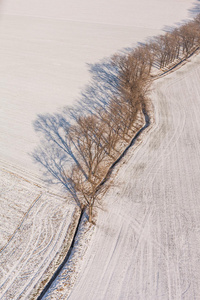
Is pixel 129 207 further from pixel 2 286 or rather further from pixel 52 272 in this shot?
pixel 2 286

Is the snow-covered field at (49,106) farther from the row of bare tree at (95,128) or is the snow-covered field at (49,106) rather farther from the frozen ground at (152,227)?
the row of bare tree at (95,128)

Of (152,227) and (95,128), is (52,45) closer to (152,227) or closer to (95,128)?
(95,128)

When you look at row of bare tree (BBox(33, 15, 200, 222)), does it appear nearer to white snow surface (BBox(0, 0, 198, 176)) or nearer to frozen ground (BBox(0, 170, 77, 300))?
white snow surface (BBox(0, 0, 198, 176))

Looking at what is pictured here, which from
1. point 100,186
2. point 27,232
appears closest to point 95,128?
point 100,186

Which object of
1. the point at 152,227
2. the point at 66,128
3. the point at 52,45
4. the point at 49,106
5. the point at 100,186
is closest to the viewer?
the point at 152,227

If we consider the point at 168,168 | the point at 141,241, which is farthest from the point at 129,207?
the point at 168,168
